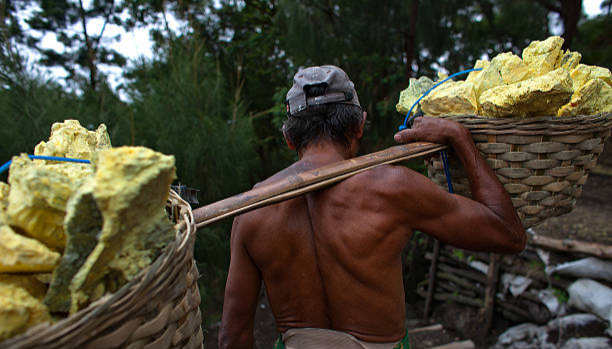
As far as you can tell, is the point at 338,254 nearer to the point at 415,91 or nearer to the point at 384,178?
the point at 384,178

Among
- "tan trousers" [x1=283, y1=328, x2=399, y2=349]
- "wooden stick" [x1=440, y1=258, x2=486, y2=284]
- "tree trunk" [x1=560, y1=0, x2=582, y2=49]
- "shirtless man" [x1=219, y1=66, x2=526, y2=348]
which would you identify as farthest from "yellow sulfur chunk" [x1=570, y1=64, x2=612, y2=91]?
"wooden stick" [x1=440, y1=258, x2=486, y2=284]

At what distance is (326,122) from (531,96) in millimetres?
763

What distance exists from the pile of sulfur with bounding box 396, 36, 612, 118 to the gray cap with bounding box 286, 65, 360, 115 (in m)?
0.40

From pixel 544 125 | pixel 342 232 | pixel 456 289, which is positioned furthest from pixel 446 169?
pixel 456 289

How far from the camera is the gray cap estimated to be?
58.0 inches

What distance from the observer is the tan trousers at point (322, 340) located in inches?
54.1

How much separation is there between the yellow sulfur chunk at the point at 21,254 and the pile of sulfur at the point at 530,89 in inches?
57.7

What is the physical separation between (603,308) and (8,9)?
855 centimetres

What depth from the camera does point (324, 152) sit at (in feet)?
4.89

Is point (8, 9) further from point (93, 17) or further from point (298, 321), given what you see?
point (298, 321)

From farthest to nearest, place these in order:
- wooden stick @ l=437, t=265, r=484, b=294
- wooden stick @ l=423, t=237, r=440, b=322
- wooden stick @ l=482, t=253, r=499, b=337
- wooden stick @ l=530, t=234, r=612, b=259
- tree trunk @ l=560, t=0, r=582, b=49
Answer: wooden stick @ l=423, t=237, r=440, b=322, wooden stick @ l=437, t=265, r=484, b=294, wooden stick @ l=482, t=253, r=499, b=337, tree trunk @ l=560, t=0, r=582, b=49, wooden stick @ l=530, t=234, r=612, b=259

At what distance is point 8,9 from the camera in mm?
5211

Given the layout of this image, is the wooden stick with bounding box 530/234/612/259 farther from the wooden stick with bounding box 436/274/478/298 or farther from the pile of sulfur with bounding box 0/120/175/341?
the pile of sulfur with bounding box 0/120/175/341

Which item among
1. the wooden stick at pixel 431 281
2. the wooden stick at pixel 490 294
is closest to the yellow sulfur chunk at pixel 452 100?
the wooden stick at pixel 490 294
